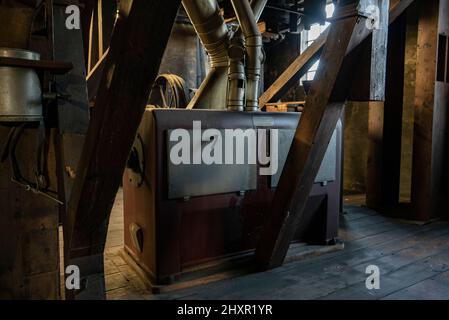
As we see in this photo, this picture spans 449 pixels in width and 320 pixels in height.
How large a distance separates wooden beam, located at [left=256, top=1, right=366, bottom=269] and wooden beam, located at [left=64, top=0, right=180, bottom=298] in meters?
1.03

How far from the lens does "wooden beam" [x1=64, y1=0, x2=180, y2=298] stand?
41.4 inches

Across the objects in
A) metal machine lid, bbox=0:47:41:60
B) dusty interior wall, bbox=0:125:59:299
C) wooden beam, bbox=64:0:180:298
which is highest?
metal machine lid, bbox=0:47:41:60

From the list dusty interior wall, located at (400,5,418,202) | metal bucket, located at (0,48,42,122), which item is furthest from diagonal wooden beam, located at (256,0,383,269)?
dusty interior wall, located at (400,5,418,202)

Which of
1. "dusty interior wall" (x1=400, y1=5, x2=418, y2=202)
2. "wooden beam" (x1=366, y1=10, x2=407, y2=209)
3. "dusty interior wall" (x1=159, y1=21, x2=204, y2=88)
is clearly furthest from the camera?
"dusty interior wall" (x1=159, y1=21, x2=204, y2=88)

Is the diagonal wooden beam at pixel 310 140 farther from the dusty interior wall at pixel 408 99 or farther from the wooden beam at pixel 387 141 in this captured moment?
the dusty interior wall at pixel 408 99

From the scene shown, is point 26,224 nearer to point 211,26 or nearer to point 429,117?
point 211,26

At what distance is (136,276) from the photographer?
215 cm

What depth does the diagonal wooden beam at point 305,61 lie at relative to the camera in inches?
120

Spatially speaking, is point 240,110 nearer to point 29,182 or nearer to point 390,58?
point 29,182

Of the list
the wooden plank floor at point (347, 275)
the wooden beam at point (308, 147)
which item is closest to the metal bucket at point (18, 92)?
the wooden plank floor at point (347, 275)

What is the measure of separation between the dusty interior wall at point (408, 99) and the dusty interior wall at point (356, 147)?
586 mm

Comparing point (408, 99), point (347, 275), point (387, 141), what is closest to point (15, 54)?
point (347, 275)

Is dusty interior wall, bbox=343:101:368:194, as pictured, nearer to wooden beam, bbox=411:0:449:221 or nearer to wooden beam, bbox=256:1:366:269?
wooden beam, bbox=411:0:449:221

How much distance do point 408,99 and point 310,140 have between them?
294 centimetres
